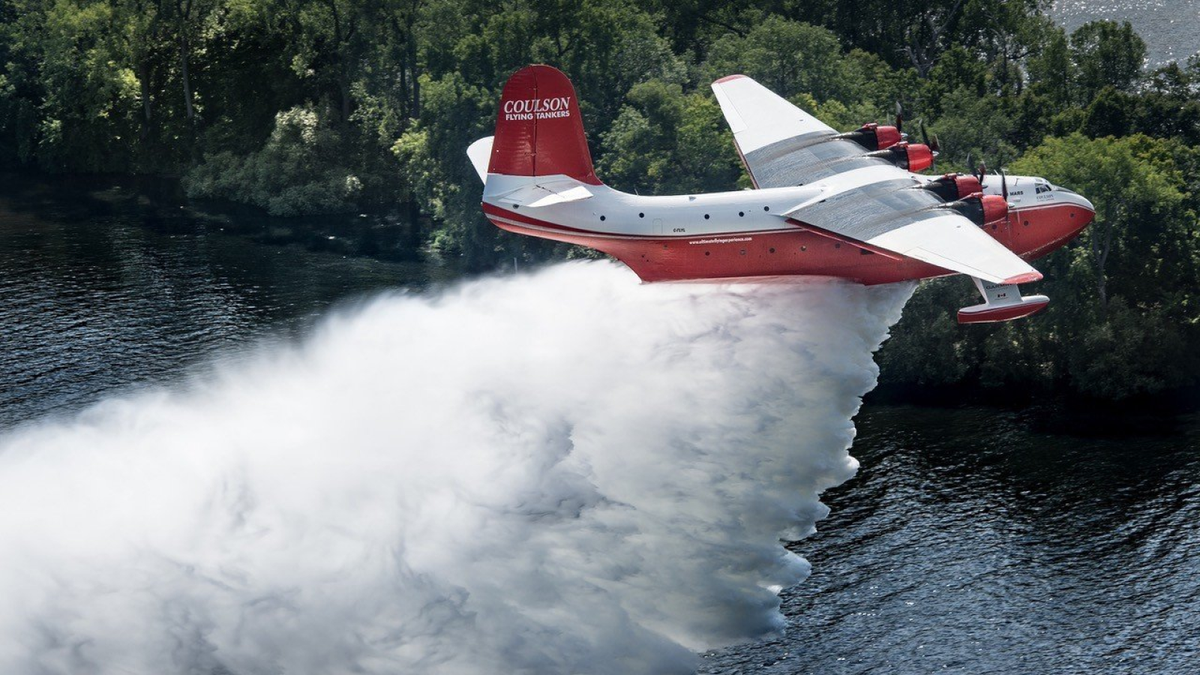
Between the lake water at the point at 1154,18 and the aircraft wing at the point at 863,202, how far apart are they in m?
52.7

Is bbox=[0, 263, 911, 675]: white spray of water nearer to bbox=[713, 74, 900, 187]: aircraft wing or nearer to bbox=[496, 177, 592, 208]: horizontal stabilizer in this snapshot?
bbox=[496, 177, 592, 208]: horizontal stabilizer

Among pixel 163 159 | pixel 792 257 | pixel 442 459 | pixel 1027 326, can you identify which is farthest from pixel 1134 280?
pixel 163 159

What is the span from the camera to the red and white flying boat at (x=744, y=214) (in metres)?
41.3

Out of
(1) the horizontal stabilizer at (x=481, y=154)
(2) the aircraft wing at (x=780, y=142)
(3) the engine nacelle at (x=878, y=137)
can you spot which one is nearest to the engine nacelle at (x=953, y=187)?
(2) the aircraft wing at (x=780, y=142)

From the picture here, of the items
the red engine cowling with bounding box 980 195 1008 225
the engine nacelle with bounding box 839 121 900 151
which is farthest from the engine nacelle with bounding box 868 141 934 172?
the red engine cowling with bounding box 980 195 1008 225

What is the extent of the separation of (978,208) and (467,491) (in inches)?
656

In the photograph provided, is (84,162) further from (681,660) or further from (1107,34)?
(681,660)

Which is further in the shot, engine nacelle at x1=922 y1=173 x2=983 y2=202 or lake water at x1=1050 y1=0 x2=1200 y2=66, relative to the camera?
lake water at x1=1050 y1=0 x2=1200 y2=66

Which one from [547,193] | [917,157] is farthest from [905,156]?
[547,193]

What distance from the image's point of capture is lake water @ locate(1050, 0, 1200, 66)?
9369 centimetres

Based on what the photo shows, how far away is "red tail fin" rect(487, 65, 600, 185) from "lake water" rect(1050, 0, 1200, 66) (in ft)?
202

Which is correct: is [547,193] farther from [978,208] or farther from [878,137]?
[978,208]

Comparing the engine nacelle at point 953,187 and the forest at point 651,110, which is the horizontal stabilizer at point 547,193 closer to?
the engine nacelle at point 953,187

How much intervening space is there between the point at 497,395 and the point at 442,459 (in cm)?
290
